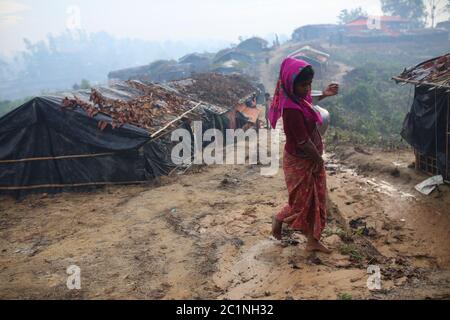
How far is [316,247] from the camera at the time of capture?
3793mm

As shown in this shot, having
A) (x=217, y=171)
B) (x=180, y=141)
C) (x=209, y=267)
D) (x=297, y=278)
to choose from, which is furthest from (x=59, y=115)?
(x=297, y=278)

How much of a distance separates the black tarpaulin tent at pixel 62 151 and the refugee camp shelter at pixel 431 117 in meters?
5.55

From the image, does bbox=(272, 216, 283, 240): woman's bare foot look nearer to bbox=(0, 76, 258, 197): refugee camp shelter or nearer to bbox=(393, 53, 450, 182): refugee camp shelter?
bbox=(393, 53, 450, 182): refugee camp shelter

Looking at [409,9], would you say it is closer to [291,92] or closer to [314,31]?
[314,31]

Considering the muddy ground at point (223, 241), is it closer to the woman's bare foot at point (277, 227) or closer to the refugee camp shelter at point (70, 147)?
the woman's bare foot at point (277, 227)

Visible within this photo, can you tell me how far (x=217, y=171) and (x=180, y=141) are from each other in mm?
1421

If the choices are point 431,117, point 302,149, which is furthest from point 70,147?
point 431,117

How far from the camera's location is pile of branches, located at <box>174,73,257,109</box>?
13523 mm

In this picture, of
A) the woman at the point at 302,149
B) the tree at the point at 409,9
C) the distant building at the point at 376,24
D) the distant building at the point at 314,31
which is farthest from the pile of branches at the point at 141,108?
the tree at the point at 409,9

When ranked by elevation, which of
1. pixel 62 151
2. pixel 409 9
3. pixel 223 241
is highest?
pixel 409 9

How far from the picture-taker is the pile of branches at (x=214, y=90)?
44.4 feet

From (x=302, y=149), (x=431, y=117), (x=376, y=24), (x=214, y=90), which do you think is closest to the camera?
(x=302, y=149)

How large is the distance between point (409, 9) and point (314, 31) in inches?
634
